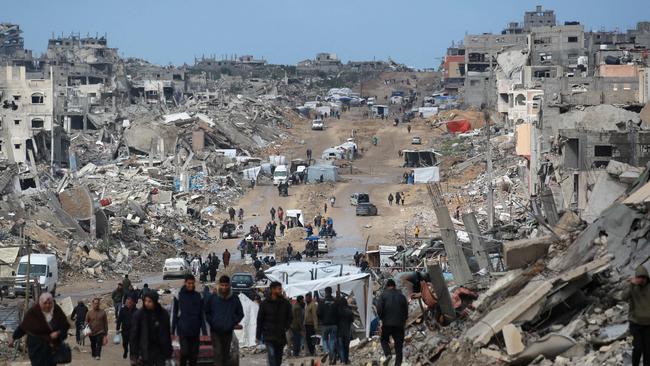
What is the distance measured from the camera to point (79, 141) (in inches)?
3359

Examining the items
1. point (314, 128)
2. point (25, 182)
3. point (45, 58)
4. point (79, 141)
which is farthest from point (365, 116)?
point (25, 182)

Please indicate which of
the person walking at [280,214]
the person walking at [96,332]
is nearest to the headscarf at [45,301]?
the person walking at [96,332]

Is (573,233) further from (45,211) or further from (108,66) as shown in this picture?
(108,66)

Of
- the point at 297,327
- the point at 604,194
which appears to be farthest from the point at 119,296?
the point at 604,194

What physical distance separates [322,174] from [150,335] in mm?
56772

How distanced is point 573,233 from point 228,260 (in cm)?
2518

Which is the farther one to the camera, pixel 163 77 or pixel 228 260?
pixel 163 77

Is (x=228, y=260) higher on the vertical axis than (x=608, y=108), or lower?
lower

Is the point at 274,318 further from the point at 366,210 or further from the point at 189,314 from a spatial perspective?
the point at 366,210

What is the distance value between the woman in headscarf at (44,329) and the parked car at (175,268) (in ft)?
86.2

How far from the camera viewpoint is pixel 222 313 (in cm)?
1267

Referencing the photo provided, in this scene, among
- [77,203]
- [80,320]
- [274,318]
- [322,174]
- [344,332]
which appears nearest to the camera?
[274,318]

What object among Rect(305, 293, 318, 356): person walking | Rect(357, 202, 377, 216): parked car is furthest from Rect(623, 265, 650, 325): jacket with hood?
Rect(357, 202, 377, 216): parked car

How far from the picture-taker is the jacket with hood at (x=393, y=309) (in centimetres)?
1455
